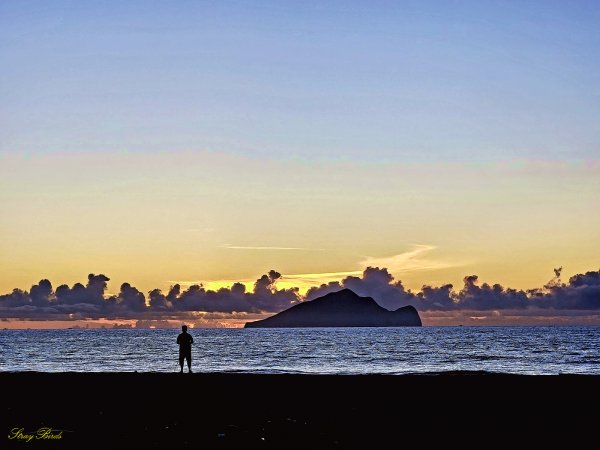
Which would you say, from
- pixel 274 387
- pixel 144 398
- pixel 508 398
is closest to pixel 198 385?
pixel 274 387

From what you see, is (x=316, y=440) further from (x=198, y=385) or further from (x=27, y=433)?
(x=198, y=385)

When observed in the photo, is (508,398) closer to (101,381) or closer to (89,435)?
(89,435)

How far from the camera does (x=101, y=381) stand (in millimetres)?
31969

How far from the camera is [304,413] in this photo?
20.7 meters

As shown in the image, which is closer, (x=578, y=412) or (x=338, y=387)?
(x=578, y=412)

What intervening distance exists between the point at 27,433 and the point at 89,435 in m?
1.43

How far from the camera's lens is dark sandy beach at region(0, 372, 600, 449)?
16.1 meters

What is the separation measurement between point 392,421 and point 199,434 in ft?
16.8

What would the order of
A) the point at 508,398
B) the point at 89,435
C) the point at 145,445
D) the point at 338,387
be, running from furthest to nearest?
the point at 338,387 < the point at 508,398 < the point at 89,435 < the point at 145,445

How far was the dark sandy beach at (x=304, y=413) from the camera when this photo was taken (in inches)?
634

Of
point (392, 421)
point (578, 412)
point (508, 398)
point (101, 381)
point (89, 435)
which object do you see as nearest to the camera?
point (89, 435)

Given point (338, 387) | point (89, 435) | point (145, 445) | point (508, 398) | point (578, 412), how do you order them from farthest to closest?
point (338, 387)
point (508, 398)
point (578, 412)
point (89, 435)
point (145, 445)

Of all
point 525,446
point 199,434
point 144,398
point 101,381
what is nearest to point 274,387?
point 144,398

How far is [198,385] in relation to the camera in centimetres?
3027
